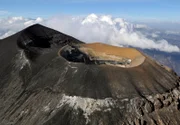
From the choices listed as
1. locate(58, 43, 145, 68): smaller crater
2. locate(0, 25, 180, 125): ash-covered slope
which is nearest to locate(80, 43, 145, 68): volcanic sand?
locate(58, 43, 145, 68): smaller crater

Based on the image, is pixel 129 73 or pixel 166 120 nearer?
pixel 166 120

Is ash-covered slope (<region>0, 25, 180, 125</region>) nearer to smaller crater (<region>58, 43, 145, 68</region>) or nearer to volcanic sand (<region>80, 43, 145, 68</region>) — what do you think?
volcanic sand (<region>80, 43, 145, 68</region>)

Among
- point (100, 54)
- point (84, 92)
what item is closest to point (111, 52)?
point (100, 54)

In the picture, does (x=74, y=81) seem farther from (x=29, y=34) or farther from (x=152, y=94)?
(x=29, y=34)

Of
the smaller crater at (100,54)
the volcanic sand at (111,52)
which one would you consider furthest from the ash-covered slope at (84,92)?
the smaller crater at (100,54)

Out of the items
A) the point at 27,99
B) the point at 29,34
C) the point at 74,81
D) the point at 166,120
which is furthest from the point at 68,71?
the point at 29,34

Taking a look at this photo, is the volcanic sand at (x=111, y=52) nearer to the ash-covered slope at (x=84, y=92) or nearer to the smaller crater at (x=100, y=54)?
the smaller crater at (x=100, y=54)

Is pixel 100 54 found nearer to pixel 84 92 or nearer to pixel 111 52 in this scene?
pixel 111 52

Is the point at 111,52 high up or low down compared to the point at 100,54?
up
